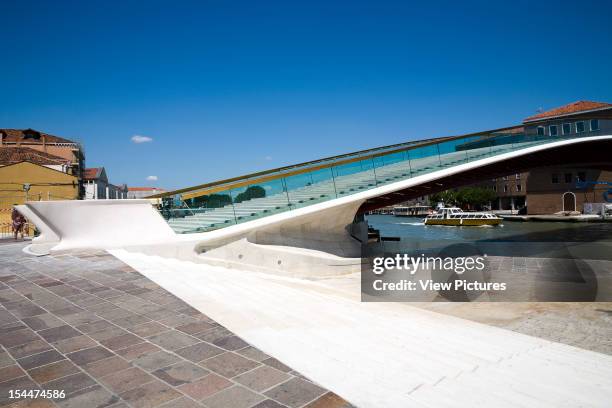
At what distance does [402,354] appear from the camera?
9.78 ft

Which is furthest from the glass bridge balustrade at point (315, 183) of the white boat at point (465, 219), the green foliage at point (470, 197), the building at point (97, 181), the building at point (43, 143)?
the green foliage at point (470, 197)

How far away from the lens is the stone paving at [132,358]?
215 cm

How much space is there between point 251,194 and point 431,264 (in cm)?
823

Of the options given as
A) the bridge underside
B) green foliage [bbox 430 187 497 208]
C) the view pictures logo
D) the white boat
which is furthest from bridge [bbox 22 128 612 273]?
green foliage [bbox 430 187 497 208]

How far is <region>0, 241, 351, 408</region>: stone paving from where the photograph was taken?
84.7 inches

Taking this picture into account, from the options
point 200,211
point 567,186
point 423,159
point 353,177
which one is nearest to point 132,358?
point 200,211

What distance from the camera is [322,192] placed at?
11.2m

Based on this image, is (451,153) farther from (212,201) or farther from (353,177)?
(212,201)

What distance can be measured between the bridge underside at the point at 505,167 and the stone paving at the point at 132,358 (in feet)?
34.3

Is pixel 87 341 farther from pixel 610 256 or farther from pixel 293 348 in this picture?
pixel 610 256

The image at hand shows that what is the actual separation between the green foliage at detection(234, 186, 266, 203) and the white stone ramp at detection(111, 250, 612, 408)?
500 cm

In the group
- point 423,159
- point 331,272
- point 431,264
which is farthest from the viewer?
point 431,264

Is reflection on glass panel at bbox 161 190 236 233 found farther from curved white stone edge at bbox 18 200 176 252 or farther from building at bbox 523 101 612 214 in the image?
building at bbox 523 101 612 214

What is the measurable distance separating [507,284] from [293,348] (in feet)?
31.8
